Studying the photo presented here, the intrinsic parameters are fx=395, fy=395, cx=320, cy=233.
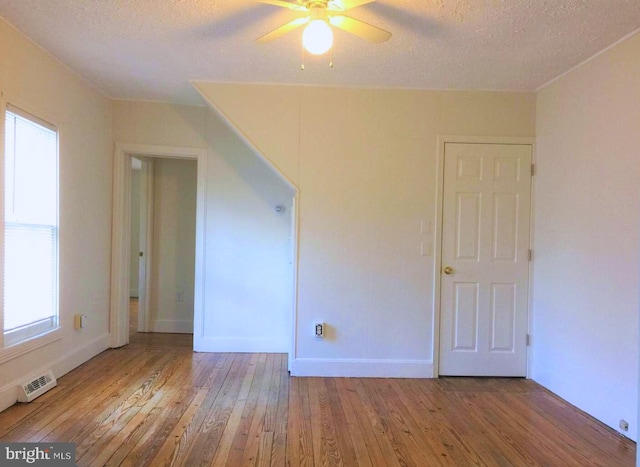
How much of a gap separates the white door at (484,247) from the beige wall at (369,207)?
0.14 meters

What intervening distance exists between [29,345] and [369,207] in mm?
2720

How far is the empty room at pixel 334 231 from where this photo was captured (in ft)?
7.52

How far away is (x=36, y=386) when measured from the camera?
275 centimetres

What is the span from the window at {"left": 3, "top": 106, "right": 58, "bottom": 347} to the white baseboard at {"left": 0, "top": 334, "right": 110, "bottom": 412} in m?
0.27

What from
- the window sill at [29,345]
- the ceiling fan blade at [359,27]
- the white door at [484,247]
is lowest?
the window sill at [29,345]

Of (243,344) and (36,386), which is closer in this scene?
(36,386)

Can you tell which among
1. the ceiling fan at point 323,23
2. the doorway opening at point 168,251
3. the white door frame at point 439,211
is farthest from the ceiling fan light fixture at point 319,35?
the doorway opening at point 168,251

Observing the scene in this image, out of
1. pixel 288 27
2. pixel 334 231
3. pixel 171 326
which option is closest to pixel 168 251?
pixel 171 326

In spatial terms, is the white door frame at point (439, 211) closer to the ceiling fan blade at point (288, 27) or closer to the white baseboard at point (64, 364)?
the ceiling fan blade at point (288, 27)

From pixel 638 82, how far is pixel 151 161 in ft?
14.7

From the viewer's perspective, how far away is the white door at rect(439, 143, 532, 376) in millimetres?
3377

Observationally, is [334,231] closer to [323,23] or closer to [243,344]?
[243,344]

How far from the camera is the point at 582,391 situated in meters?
2.79

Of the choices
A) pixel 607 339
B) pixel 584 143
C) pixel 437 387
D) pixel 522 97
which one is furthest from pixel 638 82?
pixel 437 387
